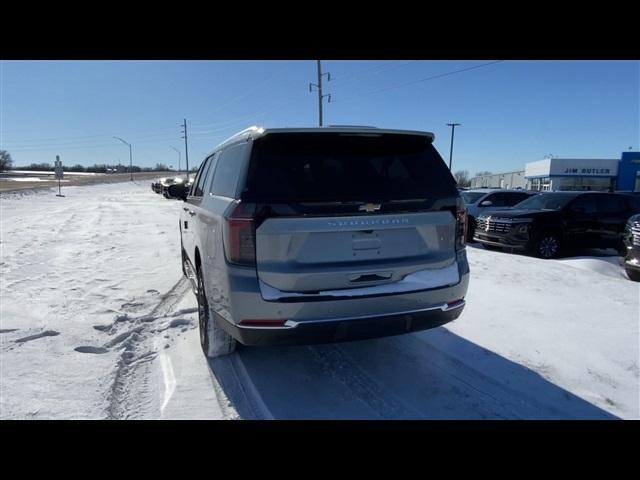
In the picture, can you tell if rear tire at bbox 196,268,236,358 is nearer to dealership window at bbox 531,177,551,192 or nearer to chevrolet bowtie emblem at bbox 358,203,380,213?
chevrolet bowtie emblem at bbox 358,203,380,213

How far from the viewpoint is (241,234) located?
2.59m

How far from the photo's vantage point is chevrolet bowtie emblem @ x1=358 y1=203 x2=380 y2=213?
270 cm

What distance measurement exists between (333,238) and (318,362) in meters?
1.45

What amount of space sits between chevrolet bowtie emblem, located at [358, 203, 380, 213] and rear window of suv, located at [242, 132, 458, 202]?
59 mm

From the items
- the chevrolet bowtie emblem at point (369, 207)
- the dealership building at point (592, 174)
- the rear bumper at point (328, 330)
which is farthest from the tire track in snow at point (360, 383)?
the dealership building at point (592, 174)

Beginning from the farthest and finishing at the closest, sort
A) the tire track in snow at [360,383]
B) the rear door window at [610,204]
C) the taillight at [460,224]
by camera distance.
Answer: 1. the rear door window at [610,204]
2. the taillight at [460,224]
3. the tire track in snow at [360,383]

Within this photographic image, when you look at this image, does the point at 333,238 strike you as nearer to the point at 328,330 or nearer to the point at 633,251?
the point at 328,330

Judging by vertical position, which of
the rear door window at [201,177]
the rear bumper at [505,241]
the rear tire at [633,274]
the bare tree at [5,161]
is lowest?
the rear tire at [633,274]

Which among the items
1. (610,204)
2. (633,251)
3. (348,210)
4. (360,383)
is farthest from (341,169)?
(610,204)

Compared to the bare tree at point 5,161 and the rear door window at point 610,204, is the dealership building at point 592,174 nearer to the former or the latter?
the rear door window at point 610,204

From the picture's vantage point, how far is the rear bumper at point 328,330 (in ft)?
8.63
